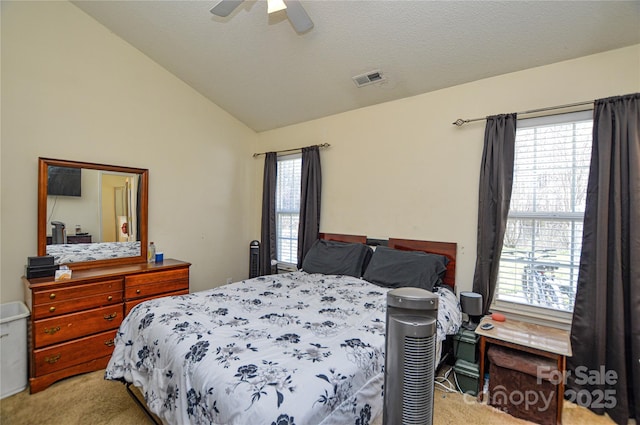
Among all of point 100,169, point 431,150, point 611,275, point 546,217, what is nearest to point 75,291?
point 100,169

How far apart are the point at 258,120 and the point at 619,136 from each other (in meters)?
3.71

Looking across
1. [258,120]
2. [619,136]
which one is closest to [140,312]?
[258,120]

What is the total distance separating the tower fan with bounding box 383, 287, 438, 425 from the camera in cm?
104

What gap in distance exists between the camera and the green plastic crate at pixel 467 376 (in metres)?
2.13

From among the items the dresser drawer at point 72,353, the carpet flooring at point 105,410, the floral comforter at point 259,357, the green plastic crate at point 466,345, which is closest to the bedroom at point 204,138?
the green plastic crate at point 466,345

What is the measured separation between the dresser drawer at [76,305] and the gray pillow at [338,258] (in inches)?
71.4

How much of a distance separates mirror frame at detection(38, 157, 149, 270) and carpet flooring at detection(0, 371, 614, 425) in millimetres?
1112

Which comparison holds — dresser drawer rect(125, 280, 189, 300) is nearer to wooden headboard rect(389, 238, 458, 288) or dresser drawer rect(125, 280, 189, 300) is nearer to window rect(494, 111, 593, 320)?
wooden headboard rect(389, 238, 458, 288)

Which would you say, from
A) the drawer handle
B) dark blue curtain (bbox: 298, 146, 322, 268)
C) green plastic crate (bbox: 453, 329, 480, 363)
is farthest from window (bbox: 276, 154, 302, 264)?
the drawer handle

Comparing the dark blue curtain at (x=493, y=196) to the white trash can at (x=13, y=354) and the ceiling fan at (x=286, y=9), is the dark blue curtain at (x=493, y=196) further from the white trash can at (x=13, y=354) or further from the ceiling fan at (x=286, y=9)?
the white trash can at (x=13, y=354)

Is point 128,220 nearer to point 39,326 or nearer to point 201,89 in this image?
point 39,326

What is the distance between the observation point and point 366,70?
2799 millimetres

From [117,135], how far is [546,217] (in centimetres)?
411

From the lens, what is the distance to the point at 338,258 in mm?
3137
